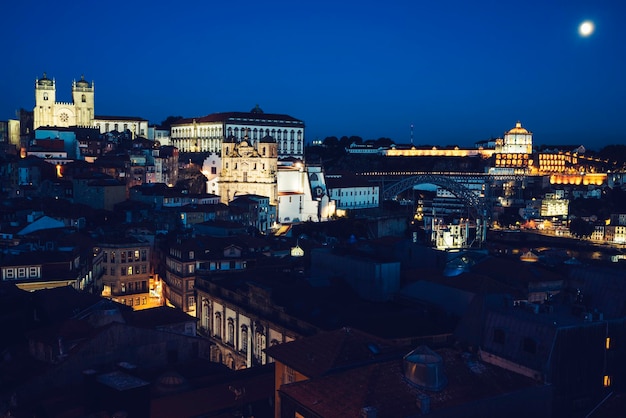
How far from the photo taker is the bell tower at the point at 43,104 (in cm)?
6769

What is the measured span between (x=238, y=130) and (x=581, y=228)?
3393 cm

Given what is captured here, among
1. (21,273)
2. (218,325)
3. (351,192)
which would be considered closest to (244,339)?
(218,325)

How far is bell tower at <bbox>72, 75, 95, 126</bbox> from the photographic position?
69.6 m

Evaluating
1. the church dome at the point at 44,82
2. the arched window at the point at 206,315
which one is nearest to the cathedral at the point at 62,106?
the church dome at the point at 44,82

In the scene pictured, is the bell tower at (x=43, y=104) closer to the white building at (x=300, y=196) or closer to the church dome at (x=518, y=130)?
the white building at (x=300, y=196)

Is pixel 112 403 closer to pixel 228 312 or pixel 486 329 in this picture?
pixel 486 329

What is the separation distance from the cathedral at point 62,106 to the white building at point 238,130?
9.61 metres

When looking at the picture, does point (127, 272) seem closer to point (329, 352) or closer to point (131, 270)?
point (131, 270)

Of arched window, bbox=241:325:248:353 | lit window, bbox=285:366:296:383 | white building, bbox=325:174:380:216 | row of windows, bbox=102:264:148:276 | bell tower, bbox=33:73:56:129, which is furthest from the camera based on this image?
bell tower, bbox=33:73:56:129

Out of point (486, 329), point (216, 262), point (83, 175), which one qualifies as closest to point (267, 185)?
point (83, 175)

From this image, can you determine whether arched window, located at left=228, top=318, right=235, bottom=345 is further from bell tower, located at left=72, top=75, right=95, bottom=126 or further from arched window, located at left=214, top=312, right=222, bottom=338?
bell tower, located at left=72, top=75, right=95, bottom=126

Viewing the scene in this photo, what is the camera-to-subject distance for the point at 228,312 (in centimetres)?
2194

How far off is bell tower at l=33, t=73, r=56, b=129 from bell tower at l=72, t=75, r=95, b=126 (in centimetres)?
229

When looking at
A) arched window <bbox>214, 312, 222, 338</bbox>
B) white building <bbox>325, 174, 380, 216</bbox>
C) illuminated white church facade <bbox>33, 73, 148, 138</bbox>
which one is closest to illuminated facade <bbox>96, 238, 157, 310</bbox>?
arched window <bbox>214, 312, 222, 338</bbox>
